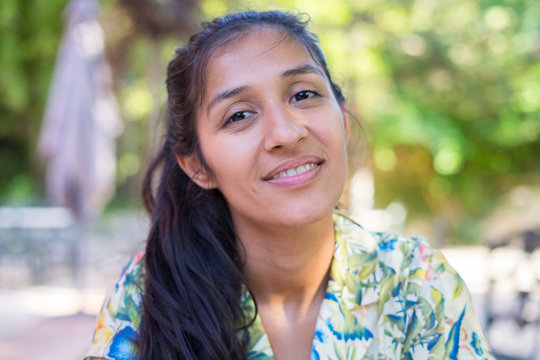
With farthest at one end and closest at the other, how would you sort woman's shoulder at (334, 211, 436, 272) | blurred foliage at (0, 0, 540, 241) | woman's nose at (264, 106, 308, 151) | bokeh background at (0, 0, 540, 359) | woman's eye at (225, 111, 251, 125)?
blurred foliage at (0, 0, 540, 241) → bokeh background at (0, 0, 540, 359) → woman's shoulder at (334, 211, 436, 272) → woman's eye at (225, 111, 251, 125) → woman's nose at (264, 106, 308, 151)

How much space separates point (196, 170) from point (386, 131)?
24.2 feet

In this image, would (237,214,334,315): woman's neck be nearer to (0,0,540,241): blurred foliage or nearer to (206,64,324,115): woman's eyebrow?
(206,64,324,115): woman's eyebrow

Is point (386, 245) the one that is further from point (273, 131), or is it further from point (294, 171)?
point (273, 131)

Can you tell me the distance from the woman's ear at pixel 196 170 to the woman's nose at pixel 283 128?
306 mm

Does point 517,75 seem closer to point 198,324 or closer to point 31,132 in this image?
point 198,324

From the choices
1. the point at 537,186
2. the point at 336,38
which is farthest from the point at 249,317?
the point at 537,186

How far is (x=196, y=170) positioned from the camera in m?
1.75

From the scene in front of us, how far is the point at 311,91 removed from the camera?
5.18 ft

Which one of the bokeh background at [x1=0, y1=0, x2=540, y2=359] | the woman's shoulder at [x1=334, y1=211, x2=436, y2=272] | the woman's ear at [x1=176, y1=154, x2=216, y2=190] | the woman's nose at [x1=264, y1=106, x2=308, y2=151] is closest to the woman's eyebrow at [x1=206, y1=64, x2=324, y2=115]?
the woman's nose at [x1=264, y1=106, x2=308, y2=151]

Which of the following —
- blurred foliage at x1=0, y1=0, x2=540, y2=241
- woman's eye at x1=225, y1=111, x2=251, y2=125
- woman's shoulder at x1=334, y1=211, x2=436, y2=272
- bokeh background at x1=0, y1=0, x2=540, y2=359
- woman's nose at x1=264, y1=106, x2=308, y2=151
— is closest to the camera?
woman's nose at x1=264, y1=106, x2=308, y2=151

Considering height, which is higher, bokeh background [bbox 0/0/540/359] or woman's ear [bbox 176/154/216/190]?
bokeh background [bbox 0/0/540/359]

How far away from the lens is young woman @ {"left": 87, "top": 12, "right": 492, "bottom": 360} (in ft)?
4.88

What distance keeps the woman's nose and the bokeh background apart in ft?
1.89

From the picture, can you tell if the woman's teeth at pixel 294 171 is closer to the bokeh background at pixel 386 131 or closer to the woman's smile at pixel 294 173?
the woman's smile at pixel 294 173
